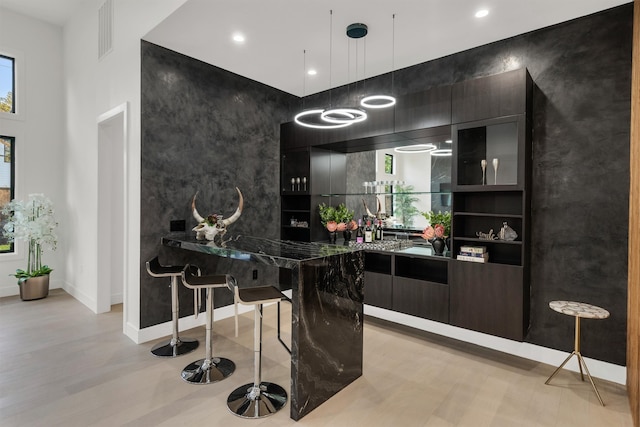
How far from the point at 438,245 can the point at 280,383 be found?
6.89 ft

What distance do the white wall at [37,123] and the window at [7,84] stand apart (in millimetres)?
106

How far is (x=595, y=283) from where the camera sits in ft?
9.57

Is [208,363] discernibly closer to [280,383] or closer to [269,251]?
[280,383]

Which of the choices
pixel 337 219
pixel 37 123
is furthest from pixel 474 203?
pixel 37 123

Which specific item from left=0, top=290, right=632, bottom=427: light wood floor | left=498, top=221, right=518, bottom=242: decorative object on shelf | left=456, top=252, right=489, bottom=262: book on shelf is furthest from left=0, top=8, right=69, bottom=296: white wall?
left=498, top=221, right=518, bottom=242: decorative object on shelf

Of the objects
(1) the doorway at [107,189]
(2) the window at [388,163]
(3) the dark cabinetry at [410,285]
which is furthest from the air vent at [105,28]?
(3) the dark cabinetry at [410,285]

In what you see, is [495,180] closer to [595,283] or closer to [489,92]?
[489,92]

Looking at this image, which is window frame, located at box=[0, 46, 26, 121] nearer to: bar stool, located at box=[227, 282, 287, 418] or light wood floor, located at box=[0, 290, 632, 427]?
light wood floor, located at box=[0, 290, 632, 427]

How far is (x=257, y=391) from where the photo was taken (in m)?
2.46

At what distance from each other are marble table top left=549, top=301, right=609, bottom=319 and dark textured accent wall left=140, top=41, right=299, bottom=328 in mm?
3486

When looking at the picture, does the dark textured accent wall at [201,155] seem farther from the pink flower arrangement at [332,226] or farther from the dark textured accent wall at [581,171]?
the dark textured accent wall at [581,171]

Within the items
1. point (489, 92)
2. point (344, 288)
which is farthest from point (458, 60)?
point (344, 288)

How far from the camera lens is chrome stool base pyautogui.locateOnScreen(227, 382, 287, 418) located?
2350 mm

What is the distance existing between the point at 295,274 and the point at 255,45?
2.64 meters
